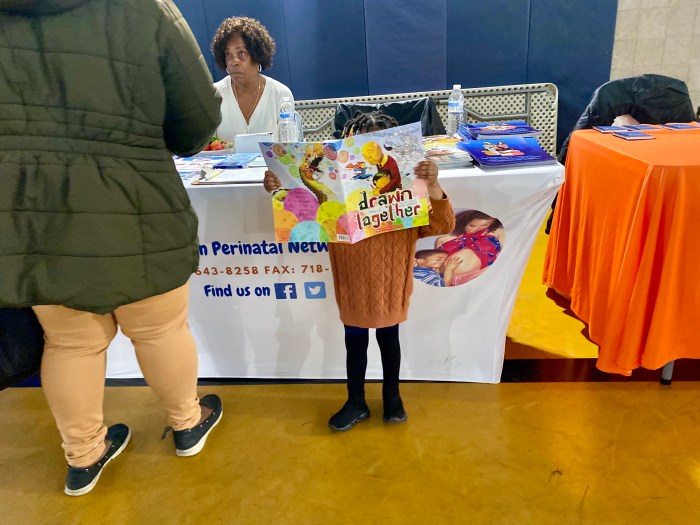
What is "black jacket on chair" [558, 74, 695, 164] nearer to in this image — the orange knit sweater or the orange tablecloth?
the orange tablecloth

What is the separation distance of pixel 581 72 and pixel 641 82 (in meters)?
1.44

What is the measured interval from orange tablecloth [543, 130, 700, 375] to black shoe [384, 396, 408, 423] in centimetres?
72

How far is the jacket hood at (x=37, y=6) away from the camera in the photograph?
0.91m

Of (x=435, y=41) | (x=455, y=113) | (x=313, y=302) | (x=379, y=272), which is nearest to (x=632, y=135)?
(x=455, y=113)

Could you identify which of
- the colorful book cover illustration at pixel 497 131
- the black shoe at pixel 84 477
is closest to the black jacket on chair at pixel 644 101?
the colorful book cover illustration at pixel 497 131

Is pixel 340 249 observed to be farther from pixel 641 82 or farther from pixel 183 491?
pixel 641 82

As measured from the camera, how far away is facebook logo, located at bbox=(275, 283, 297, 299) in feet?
5.58

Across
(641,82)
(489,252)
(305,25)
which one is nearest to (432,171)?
(489,252)

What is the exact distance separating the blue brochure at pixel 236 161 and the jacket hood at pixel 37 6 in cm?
84

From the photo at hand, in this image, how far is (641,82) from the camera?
257cm

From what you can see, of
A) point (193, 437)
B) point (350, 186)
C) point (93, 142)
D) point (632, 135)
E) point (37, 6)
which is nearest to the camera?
point (37, 6)

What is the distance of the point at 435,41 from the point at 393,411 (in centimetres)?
315

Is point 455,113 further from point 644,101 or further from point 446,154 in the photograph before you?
point 644,101

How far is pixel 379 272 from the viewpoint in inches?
54.9
